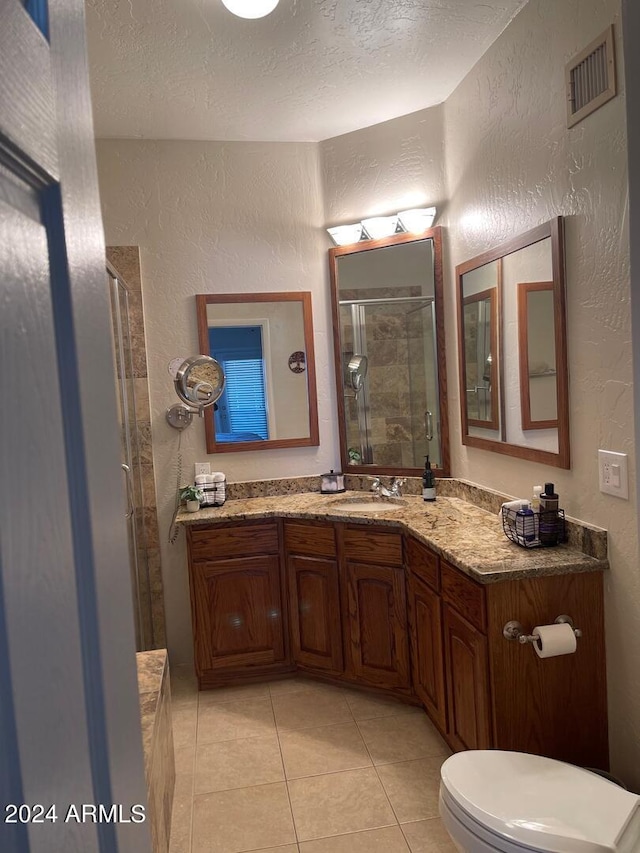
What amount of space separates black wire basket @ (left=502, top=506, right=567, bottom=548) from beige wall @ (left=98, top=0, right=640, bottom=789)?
0.08 meters

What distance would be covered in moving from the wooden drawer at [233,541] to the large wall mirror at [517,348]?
1.08 metres

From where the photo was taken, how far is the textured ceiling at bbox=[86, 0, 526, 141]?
215 cm

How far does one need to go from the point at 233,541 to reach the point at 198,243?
5.17 ft

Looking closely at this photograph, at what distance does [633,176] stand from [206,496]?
2326 mm

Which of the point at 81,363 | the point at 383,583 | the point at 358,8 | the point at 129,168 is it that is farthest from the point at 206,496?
the point at 81,363

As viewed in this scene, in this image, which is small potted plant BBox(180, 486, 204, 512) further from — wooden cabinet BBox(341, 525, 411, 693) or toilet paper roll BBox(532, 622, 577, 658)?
toilet paper roll BBox(532, 622, 577, 658)

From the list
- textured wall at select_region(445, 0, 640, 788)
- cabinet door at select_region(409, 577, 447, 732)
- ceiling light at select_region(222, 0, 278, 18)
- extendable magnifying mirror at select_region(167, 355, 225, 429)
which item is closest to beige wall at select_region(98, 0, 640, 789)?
textured wall at select_region(445, 0, 640, 788)

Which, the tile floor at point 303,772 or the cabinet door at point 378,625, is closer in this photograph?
the tile floor at point 303,772

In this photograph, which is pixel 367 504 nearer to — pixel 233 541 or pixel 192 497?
pixel 233 541

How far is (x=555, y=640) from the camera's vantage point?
1805 millimetres

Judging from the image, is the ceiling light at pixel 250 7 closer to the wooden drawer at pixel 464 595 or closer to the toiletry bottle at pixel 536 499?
the toiletry bottle at pixel 536 499

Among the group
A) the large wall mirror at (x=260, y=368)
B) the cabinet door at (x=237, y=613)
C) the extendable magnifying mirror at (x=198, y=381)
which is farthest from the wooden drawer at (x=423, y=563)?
the extendable magnifying mirror at (x=198, y=381)

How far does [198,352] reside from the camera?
325 centimetres

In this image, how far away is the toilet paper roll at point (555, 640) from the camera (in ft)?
5.91
